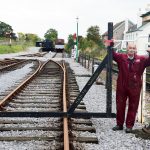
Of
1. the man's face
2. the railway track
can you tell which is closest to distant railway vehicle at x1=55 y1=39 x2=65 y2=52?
the railway track

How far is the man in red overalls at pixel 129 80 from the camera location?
7.68m

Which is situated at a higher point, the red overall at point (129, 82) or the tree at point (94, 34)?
the red overall at point (129, 82)

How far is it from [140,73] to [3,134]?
2.67m

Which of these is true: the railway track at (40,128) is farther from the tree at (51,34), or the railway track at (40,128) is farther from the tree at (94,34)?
the tree at (51,34)

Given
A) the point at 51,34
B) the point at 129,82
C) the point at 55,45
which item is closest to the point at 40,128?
the point at 129,82

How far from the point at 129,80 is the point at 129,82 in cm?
4

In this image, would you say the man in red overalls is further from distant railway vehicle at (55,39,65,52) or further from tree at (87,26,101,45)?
distant railway vehicle at (55,39,65,52)

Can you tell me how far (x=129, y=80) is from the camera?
774cm

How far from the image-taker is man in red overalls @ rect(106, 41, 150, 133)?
→ 25.2 feet

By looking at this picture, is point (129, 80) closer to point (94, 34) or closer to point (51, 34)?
point (94, 34)

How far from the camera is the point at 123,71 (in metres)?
7.78

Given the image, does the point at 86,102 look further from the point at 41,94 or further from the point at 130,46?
the point at 130,46

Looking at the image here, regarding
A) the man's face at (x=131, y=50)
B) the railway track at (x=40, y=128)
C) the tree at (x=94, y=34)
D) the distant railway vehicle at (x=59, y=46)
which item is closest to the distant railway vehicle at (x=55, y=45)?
the distant railway vehicle at (x=59, y=46)

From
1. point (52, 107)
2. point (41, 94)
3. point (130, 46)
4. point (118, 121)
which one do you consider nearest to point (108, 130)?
point (118, 121)
